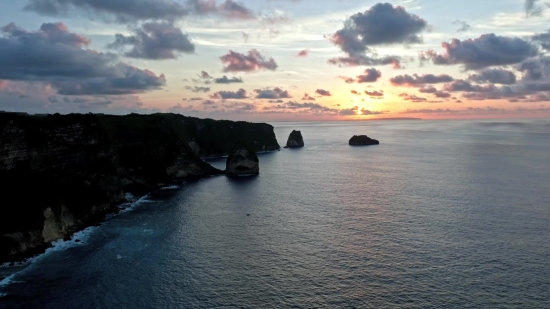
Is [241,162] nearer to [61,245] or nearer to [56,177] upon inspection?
[56,177]

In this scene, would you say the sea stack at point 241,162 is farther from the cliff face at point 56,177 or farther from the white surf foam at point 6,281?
the white surf foam at point 6,281

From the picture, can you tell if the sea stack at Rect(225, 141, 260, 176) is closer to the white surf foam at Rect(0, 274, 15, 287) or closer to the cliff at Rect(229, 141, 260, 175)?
the cliff at Rect(229, 141, 260, 175)

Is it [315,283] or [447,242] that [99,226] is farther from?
[447,242]

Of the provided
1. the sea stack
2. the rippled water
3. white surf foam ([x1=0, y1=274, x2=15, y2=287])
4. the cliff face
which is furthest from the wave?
the sea stack

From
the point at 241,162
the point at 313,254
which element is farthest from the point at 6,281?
the point at 241,162

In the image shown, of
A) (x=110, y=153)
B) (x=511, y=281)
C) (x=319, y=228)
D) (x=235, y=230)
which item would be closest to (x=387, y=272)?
(x=511, y=281)

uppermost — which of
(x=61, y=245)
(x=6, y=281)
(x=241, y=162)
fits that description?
(x=241, y=162)
